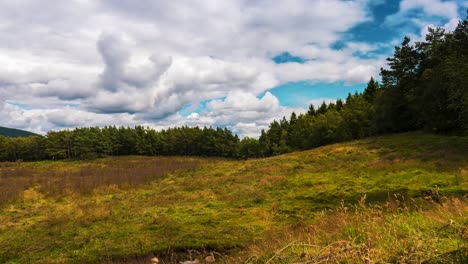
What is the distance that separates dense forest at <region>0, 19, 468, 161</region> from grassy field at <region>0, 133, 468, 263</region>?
37.2ft

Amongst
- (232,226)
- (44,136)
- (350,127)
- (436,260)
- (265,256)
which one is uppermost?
(44,136)

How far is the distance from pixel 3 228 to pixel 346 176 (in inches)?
838

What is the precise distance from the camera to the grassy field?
3786 mm

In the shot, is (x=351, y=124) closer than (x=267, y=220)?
No

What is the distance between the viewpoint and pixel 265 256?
153 inches

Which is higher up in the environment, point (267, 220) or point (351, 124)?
point (351, 124)

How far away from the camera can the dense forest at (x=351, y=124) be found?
3262cm

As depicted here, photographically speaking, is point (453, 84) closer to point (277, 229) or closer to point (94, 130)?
point (277, 229)

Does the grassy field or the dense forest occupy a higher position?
the dense forest

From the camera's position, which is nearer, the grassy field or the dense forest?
the grassy field

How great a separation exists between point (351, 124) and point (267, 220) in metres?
47.6

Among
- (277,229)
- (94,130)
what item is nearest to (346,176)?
(277,229)

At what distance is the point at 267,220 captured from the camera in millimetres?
11781

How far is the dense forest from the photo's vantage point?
32625mm
